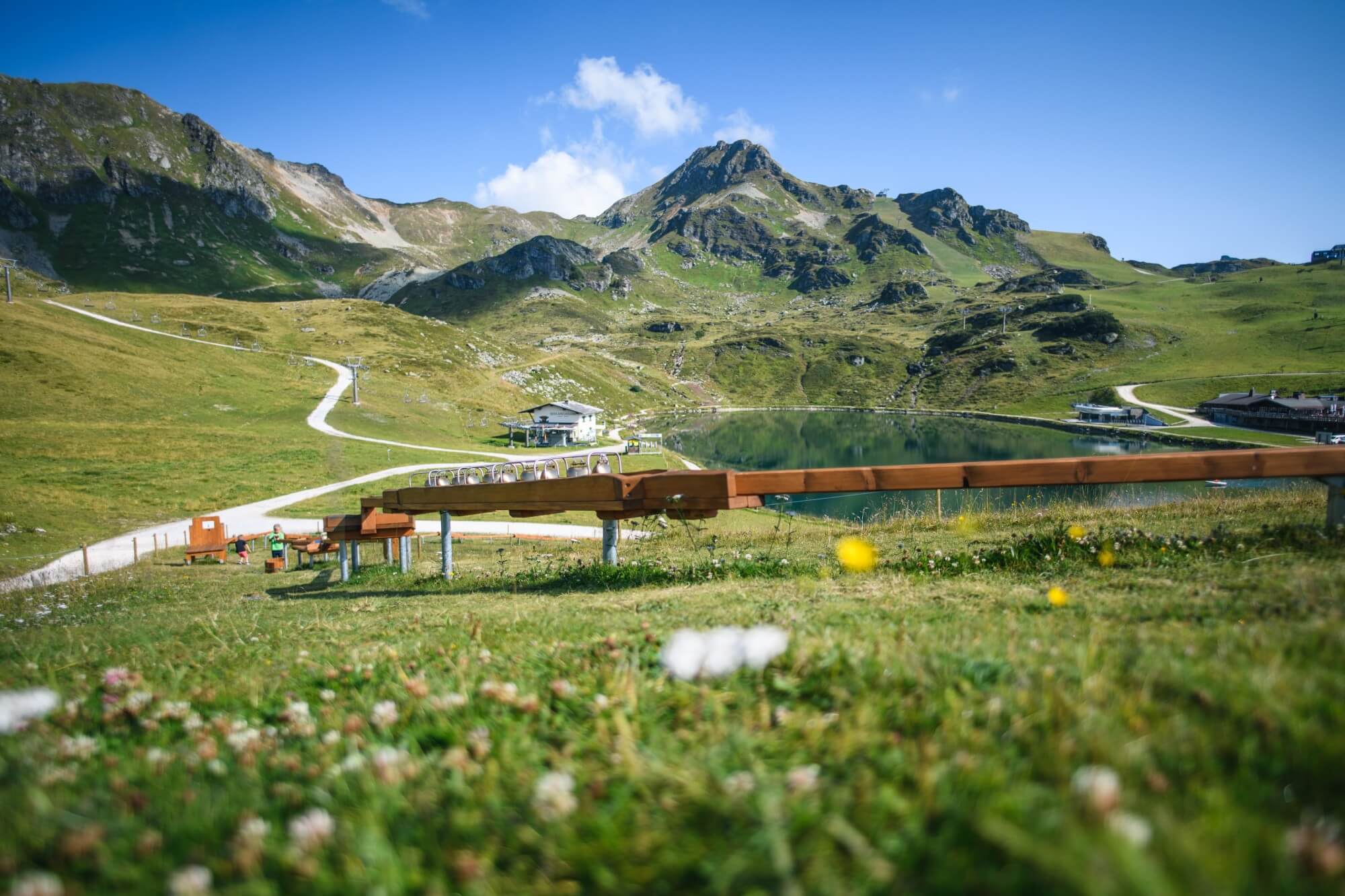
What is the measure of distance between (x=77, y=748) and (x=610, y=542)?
7.31 meters

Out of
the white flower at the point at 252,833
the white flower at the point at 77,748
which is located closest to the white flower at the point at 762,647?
the white flower at the point at 252,833

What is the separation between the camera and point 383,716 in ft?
9.49

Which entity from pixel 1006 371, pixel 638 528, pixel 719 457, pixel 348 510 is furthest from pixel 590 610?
pixel 1006 371

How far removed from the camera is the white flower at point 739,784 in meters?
1.88

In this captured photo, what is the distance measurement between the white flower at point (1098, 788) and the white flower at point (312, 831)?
2.09 metres

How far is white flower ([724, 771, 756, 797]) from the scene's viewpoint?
1883 millimetres

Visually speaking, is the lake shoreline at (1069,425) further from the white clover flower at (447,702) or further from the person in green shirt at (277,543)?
the white clover flower at (447,702)

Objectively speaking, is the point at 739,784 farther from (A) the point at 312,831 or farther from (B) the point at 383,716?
(B) the point at 383,716

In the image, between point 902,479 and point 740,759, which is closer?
point 740,759

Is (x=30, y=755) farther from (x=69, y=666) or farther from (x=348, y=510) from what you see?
(x=348, y=510)

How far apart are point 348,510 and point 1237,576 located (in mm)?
39973

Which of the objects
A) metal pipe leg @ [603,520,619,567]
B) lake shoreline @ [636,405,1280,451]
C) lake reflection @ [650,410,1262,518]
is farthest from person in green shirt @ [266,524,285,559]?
lake shoreline @ [636,405,1280,451]

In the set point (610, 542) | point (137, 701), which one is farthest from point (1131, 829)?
point (610, 542)

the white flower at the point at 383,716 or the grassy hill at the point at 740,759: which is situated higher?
the grassy hill at the point at 740,759
